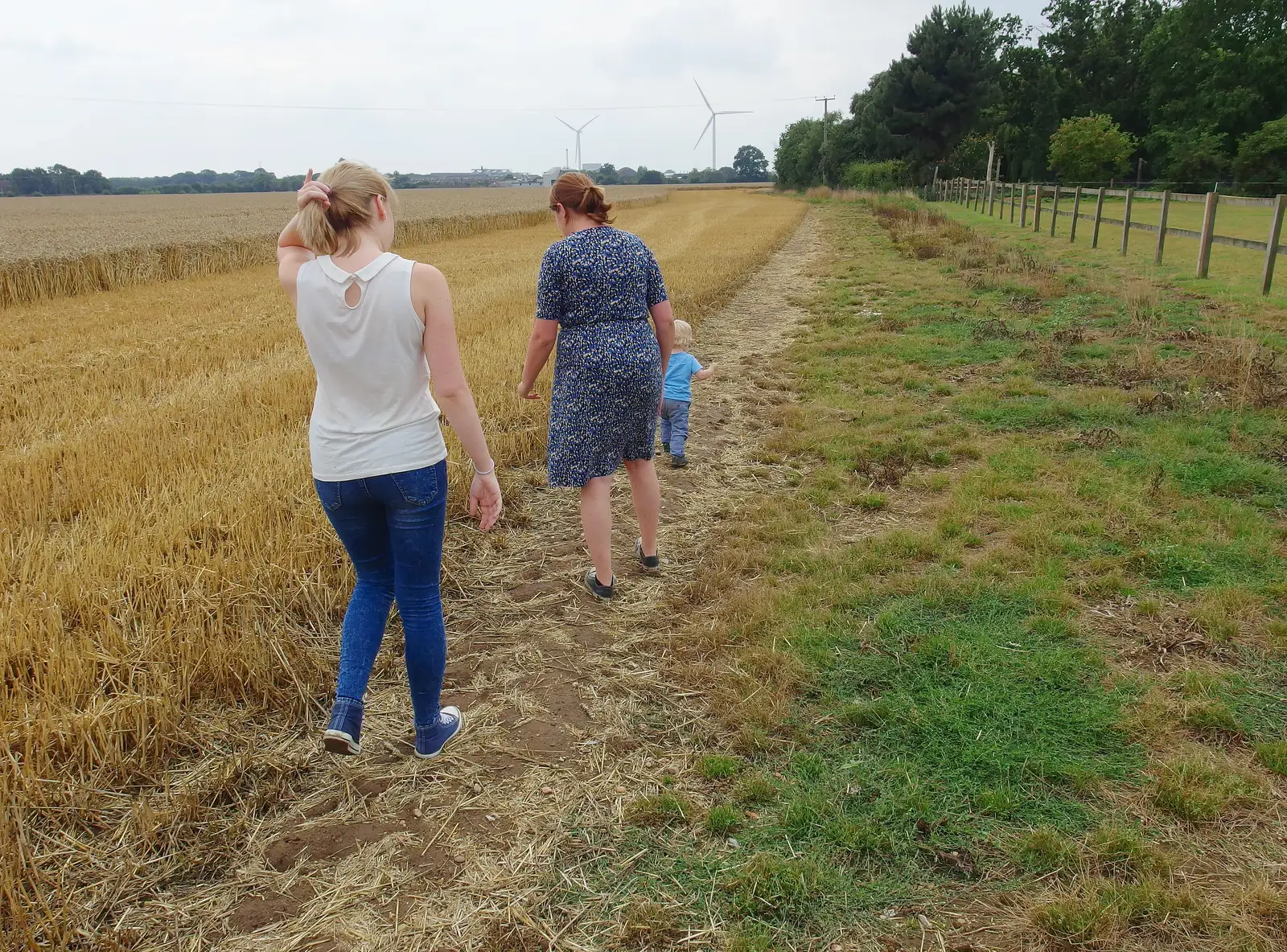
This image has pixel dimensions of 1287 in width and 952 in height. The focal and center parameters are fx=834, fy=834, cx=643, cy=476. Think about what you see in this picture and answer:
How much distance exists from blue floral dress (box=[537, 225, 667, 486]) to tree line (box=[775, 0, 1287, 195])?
44805mm

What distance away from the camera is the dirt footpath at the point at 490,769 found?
246 centimetres

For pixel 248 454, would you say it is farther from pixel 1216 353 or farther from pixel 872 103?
pixel 872 103

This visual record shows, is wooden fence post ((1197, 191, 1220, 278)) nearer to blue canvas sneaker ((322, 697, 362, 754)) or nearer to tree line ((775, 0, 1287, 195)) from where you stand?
blue canvas sneaker ((322, 697, 362, 754))

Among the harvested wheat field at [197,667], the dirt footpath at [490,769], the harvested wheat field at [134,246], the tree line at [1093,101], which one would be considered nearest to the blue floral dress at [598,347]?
the dirt footpath at [490,769]

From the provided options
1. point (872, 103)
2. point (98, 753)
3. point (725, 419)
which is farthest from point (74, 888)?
point (872, 103)

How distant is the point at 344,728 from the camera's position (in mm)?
2869

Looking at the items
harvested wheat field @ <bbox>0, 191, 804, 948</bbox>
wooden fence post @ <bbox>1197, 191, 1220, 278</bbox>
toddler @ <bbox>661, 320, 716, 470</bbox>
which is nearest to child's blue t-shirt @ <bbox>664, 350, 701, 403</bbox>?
toddler @ <bbox>661, 320, 716, 470</bbox>

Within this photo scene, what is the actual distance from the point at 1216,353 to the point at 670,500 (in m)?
5.62

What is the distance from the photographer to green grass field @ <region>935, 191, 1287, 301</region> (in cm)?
1247

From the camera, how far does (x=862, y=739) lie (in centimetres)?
314

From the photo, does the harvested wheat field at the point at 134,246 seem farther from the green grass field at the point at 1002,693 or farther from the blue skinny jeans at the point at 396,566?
the blue skinny jeans at the point at 396,566

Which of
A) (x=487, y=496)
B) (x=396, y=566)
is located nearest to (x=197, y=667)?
(x=396, y=566)

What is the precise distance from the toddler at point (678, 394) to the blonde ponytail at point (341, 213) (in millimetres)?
3079

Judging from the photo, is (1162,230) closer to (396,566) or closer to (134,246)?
(396,566)
